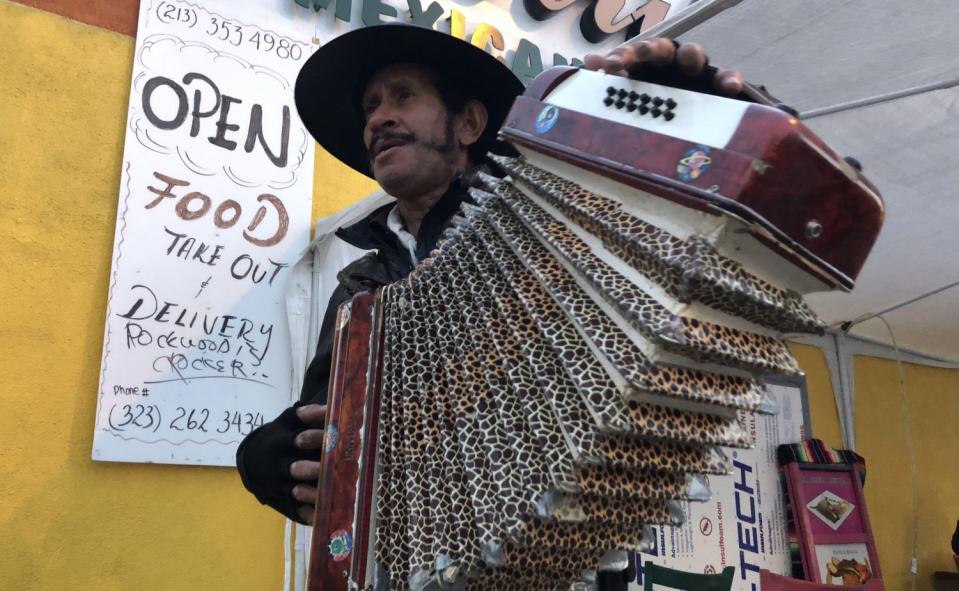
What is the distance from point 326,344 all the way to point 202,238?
1312 millimetres

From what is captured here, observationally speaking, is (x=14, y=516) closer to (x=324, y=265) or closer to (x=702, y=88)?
(x=324, y=265)

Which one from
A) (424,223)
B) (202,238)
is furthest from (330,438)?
(202,238)

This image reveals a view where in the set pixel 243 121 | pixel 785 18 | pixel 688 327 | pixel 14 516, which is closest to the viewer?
pixel 688 327

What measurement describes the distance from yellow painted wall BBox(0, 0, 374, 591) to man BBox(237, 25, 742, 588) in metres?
1.16

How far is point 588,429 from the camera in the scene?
688 mm

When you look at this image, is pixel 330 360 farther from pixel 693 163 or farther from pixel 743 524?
pixel 743 524

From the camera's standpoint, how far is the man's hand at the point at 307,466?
1.01 m

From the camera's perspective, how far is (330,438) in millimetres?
913

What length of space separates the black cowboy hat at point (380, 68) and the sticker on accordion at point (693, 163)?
28.8 inches

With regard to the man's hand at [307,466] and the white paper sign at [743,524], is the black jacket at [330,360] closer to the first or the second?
the man's hand at [307,466]

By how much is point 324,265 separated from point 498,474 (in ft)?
5.83

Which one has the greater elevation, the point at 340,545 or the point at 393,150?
the point at 393,150

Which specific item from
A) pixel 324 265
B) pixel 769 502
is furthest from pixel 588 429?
pixel 769 502

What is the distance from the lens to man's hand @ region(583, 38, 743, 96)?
729 millimetres
